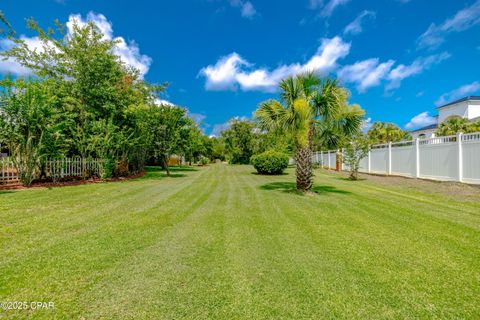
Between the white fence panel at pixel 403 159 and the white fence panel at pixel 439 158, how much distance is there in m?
0.69

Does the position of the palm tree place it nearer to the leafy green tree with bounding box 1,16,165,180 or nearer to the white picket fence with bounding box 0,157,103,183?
the leafy green tree with bounding box 1,16,165,180

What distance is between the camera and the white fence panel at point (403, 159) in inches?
490

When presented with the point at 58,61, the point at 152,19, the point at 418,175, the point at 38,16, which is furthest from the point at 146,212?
the point at 152,19

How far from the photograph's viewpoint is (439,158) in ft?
34.1

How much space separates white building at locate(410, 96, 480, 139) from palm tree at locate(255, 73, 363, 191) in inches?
1332

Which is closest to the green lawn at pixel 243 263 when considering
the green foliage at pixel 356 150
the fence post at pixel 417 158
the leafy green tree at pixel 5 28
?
the leafy green tree at pixel 5 28

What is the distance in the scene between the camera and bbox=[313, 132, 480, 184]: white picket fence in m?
8.80

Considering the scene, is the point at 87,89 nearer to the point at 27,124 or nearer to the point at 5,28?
the point at 27,124

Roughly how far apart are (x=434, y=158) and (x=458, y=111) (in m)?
35.6

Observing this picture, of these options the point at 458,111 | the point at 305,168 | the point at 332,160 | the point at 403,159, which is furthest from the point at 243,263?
the point at 458,111

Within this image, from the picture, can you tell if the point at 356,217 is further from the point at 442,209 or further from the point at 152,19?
the point at 152,19

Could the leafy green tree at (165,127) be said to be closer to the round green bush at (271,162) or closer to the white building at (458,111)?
the round green bush at (271,162)

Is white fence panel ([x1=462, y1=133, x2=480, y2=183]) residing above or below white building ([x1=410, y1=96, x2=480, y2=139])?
below

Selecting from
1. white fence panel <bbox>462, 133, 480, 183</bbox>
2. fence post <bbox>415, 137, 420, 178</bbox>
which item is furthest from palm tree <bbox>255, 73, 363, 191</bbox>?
fence post <bbox>415, 137, 420, 178</bbox>
